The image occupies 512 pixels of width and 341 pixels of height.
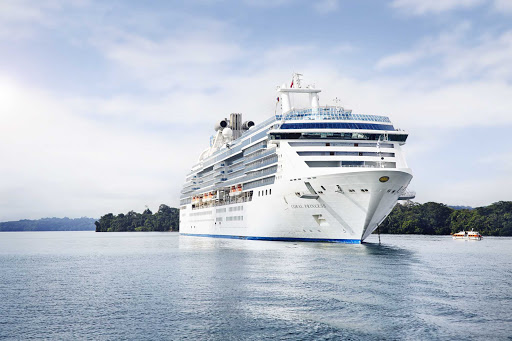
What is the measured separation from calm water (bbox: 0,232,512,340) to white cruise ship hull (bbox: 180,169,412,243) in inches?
458

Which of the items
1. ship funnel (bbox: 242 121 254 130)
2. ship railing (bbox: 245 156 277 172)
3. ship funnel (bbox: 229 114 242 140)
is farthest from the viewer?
ship funnel (bbox: 229 114 242 140)

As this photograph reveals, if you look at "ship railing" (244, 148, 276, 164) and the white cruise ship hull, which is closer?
the white cruise ship hull

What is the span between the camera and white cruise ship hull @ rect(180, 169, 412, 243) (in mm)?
56000

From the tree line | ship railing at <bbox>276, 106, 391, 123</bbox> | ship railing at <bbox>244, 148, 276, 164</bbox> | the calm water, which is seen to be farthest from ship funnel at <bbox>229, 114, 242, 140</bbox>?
the calm water

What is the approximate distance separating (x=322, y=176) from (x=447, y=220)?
384 ft

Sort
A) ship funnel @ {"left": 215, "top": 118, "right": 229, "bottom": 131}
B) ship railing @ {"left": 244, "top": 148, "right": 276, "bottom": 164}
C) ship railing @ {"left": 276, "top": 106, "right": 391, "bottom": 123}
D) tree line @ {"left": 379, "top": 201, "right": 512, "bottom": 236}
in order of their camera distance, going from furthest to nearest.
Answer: tree line @ {"left": 379, "top": 201, "right": 512, "bottom": 236}, ship funnel @ {"left": 215, "top": 118, "right": 229, "bottom": 131}, ship railing @ {"left": 244, "top": 148, "right": 276, "bottom": 164}, ship railing @ {"left": 276, "top": 106, "right": 391, "bottom": 123}

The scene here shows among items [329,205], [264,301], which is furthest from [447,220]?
[264,301]

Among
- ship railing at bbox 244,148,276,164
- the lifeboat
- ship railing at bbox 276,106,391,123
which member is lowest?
the lifeboat

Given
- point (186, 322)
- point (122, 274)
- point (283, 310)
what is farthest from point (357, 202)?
point (186, 322)

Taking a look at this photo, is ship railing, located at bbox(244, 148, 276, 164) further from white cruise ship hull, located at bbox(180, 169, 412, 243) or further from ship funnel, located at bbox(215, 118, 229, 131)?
ship funnel, located at bbox(215, 118, 229, 131)

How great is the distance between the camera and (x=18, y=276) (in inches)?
1631

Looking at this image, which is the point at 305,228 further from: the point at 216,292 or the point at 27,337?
the point at 27,337

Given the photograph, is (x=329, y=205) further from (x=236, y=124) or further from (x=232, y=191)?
(x=236, y=124)

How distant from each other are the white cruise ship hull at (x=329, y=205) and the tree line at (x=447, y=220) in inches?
3762
